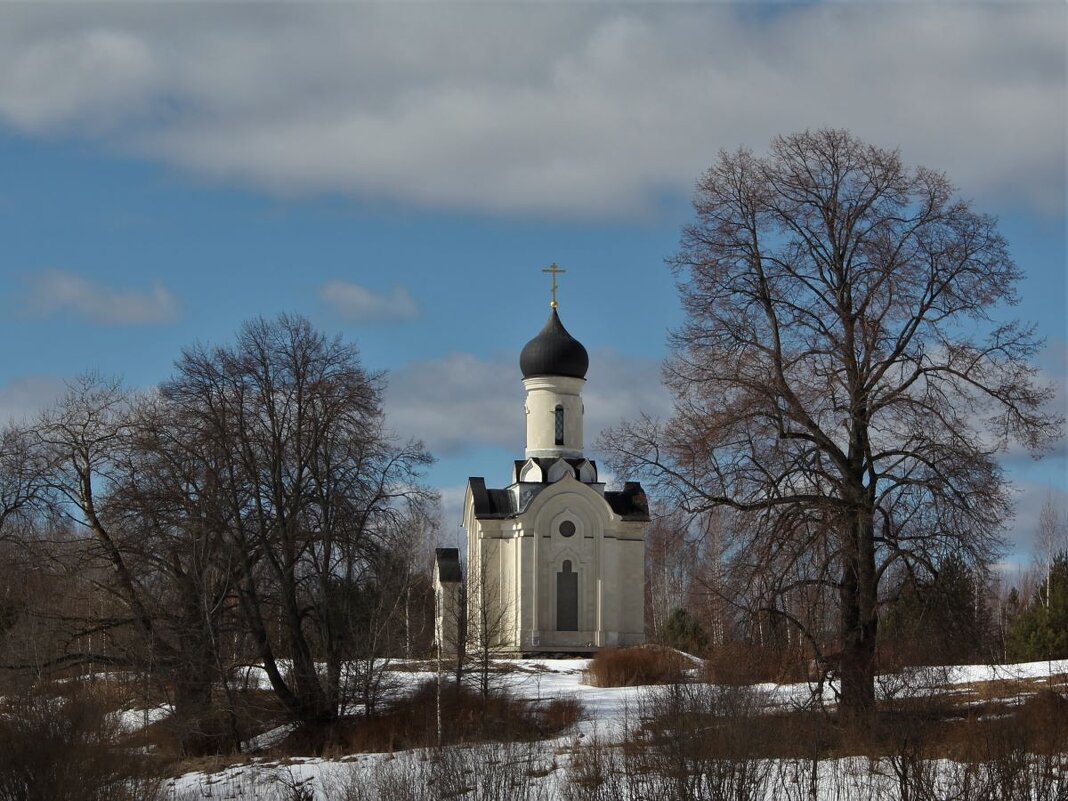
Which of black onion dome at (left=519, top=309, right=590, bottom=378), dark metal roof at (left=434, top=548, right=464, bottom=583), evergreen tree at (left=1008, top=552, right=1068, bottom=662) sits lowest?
evergreen tree at (left=1008, top=552, right=1068, bottom=662)

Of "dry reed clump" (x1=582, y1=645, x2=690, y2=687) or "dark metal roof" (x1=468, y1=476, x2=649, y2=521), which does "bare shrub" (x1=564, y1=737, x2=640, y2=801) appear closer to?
"dry reed clump" (x1=582, y1=645, x2=690, y2=687)

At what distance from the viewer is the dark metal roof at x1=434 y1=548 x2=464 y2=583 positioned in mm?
49050

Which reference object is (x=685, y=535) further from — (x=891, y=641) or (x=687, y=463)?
(x=891, y=641)

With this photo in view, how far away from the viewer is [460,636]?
26.8 meters

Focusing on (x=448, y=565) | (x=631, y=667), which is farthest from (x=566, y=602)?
(x=631, y=667)

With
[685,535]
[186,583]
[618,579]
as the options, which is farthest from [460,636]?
[618,579]

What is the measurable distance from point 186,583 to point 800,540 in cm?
1143

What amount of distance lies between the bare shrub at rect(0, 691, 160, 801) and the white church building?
28.4 metres

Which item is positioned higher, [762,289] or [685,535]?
[762,289]

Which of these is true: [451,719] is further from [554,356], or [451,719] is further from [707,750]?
[554,356]

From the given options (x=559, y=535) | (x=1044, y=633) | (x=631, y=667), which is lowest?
(x=631, y=667)

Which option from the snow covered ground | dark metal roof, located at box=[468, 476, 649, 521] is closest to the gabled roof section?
dark metal roof, located at box=[468, 476, 649, 521]

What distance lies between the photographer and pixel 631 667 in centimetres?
3244

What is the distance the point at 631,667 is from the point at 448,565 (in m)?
18.8
